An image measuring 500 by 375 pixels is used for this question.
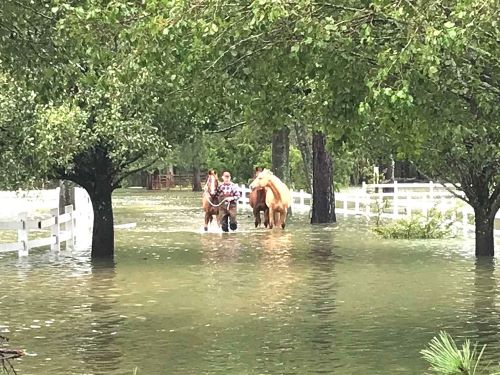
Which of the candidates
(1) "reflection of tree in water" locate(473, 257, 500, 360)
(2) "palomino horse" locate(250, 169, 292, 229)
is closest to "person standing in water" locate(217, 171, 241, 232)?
(2) "palomino horse" locate(250, 169, 292, 229)

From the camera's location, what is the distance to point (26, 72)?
1380 cm

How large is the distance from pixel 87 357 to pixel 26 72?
3822 mm

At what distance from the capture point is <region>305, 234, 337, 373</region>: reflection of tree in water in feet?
39.5

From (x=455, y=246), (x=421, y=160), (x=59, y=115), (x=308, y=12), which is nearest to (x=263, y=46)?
(x=308, y=12)

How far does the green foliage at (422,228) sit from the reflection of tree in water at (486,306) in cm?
726

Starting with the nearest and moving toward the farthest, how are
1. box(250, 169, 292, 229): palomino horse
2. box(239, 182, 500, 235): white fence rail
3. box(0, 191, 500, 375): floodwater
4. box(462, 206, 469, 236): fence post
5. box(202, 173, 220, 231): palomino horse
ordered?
box(0, 191, 500, 375): floodwater, box(462, 206, 469, 236): fence post, box(239, 182, 500, 235): white fence rail, box(202, 173, 220, 231): palomino horse, box(250, 169, 292, 229): palomino horse

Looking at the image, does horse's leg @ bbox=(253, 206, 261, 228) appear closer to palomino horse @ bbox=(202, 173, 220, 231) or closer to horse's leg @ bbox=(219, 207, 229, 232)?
horse's leg @ bbox=(219, 207, 229, 232)

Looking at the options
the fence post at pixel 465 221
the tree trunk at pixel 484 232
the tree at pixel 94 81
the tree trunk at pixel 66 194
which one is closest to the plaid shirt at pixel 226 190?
the fence post at pixel 465 221

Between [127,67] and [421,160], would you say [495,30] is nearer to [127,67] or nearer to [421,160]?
[127,67]

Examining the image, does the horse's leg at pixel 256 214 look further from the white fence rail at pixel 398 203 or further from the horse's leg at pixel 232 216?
the white fence rail at pixel 398 203

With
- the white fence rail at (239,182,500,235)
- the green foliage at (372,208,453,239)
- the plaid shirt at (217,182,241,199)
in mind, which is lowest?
the green foliage at (372,208,453,239)

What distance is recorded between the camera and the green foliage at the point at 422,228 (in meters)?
30.1

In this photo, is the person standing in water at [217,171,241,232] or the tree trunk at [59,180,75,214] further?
the tree trunk at [59,180,75,214]

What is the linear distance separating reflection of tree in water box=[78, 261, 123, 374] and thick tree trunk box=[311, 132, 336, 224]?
18328mm
